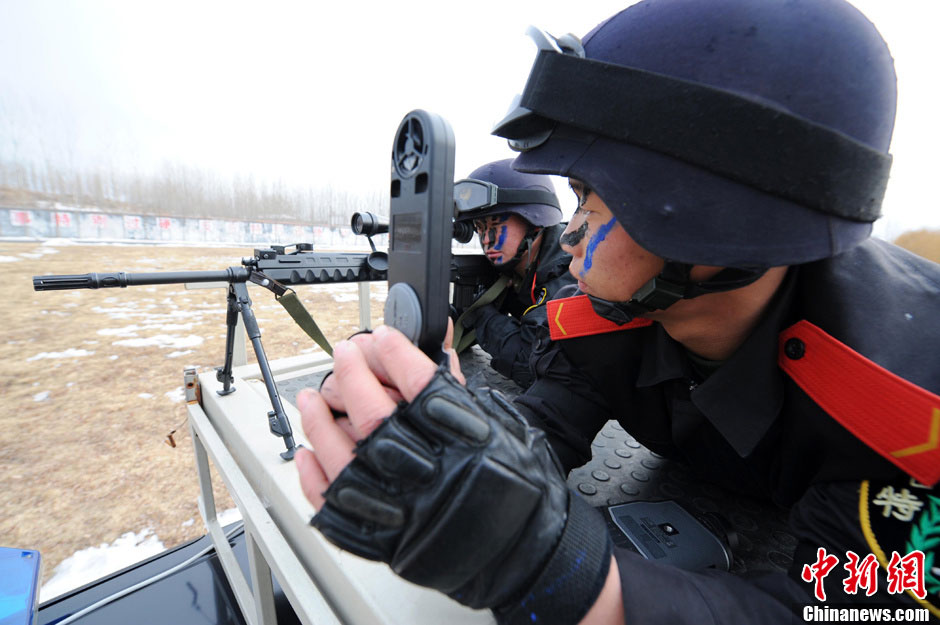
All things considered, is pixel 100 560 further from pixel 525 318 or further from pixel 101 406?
pixel 525 318

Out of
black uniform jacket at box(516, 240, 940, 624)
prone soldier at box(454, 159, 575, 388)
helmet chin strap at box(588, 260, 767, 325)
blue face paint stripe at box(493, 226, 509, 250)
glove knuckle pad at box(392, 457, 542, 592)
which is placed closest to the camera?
glove knuckle pad at box(392, 457, 542, 592)

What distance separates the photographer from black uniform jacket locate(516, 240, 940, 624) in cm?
48

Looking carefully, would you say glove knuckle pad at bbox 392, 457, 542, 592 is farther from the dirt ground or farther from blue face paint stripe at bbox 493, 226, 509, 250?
Answer: the dirt ground

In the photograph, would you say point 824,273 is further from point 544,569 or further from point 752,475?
point 544,569

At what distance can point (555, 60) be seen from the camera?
0.63 meters

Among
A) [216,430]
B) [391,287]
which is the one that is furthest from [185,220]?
[391,287]

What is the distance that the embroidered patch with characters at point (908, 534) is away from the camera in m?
0.43

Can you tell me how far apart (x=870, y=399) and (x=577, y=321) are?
21.0 inches

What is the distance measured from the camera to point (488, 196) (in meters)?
1.75

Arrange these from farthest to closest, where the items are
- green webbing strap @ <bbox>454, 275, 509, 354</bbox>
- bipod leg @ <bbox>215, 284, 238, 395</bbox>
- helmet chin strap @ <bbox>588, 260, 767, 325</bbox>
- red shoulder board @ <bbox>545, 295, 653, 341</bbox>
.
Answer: green webbing strap @ <bbox>454, 275, 509, 354</bbox>, bipod leg @ <bbox>215, 284, 238, 395</bbox>, red shoulder board @ <bbox>545, 295, 653, 341</bbox>, helmet chin strap @ <bbox>588, 260, 767, 325</bbox>

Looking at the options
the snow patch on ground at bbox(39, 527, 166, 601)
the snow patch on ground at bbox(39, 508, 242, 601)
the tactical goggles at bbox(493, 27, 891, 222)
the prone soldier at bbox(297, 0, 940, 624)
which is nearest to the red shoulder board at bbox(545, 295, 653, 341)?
the prone soldier at bbox(297, 0, 940, 624)

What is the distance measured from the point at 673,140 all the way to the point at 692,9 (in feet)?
0.69

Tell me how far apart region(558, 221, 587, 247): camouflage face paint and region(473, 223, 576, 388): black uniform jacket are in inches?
39.9
